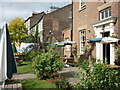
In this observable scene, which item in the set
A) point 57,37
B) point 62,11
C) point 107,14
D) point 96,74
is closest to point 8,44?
point 96,74

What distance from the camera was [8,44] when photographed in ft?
20.4

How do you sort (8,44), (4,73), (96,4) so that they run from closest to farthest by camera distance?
Answer: (4,73), (8,44), (96,4)

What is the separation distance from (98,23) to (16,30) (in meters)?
32.4

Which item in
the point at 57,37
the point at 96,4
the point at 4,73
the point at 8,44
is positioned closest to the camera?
the point at 4,73

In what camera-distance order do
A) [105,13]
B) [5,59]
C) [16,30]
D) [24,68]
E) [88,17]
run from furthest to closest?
[16,30], [88,17], [24,68], [105,13], [5,59]

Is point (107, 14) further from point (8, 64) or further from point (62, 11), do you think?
point (62, 11)

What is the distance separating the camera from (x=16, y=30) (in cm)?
4103

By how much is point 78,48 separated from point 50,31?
57.8 feet

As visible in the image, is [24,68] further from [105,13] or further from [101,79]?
[101,79]

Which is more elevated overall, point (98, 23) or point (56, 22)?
point (56, 22)

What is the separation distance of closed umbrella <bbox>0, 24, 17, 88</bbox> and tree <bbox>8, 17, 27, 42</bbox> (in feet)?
116

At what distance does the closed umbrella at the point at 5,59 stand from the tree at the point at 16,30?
1391 inches

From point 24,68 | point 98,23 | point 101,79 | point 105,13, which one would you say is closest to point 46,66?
point 101,79

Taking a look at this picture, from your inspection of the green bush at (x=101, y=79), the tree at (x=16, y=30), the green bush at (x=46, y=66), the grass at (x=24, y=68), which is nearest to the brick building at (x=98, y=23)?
the green bush at (x=46, y=66)
